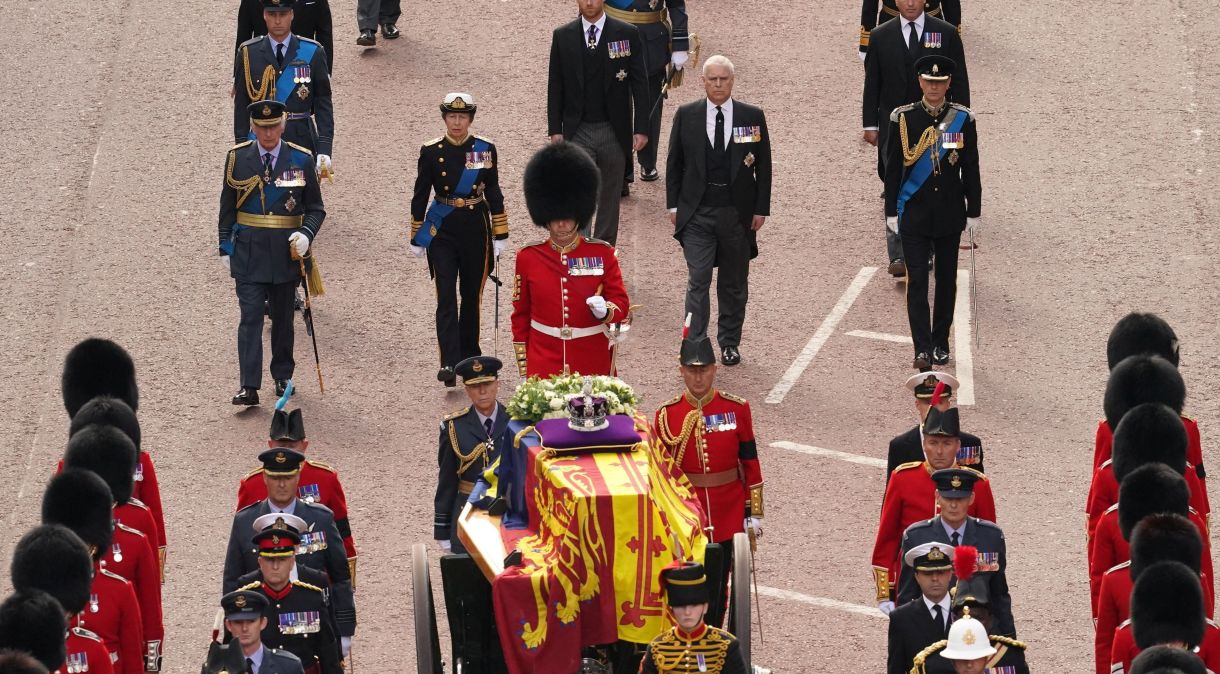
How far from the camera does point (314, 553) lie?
1295cm

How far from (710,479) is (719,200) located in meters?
3.49

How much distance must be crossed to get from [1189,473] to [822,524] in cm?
252

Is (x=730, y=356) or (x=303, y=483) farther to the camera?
(x=730, y=356)

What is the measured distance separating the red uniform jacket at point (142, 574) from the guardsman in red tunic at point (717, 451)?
2828 mm

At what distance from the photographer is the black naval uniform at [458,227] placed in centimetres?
1658

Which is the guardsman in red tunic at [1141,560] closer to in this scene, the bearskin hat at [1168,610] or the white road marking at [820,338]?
the bearskin hat at [1168,610]

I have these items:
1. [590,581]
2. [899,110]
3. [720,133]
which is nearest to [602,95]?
[720,133]

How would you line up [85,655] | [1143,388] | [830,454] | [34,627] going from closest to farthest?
[34,627] < [85,655] < [1143,388] < [830,454]

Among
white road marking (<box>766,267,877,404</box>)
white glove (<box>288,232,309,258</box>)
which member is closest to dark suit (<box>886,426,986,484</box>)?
white road marking (<box>766,267,877,404</box>)

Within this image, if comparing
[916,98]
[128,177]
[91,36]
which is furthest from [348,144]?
[916,98]

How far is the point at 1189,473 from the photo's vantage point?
1334cm

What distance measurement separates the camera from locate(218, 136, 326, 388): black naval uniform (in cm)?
1644

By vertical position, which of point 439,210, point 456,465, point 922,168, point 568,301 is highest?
point 922,168

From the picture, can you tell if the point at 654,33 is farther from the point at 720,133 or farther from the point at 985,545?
the point at 985,545
